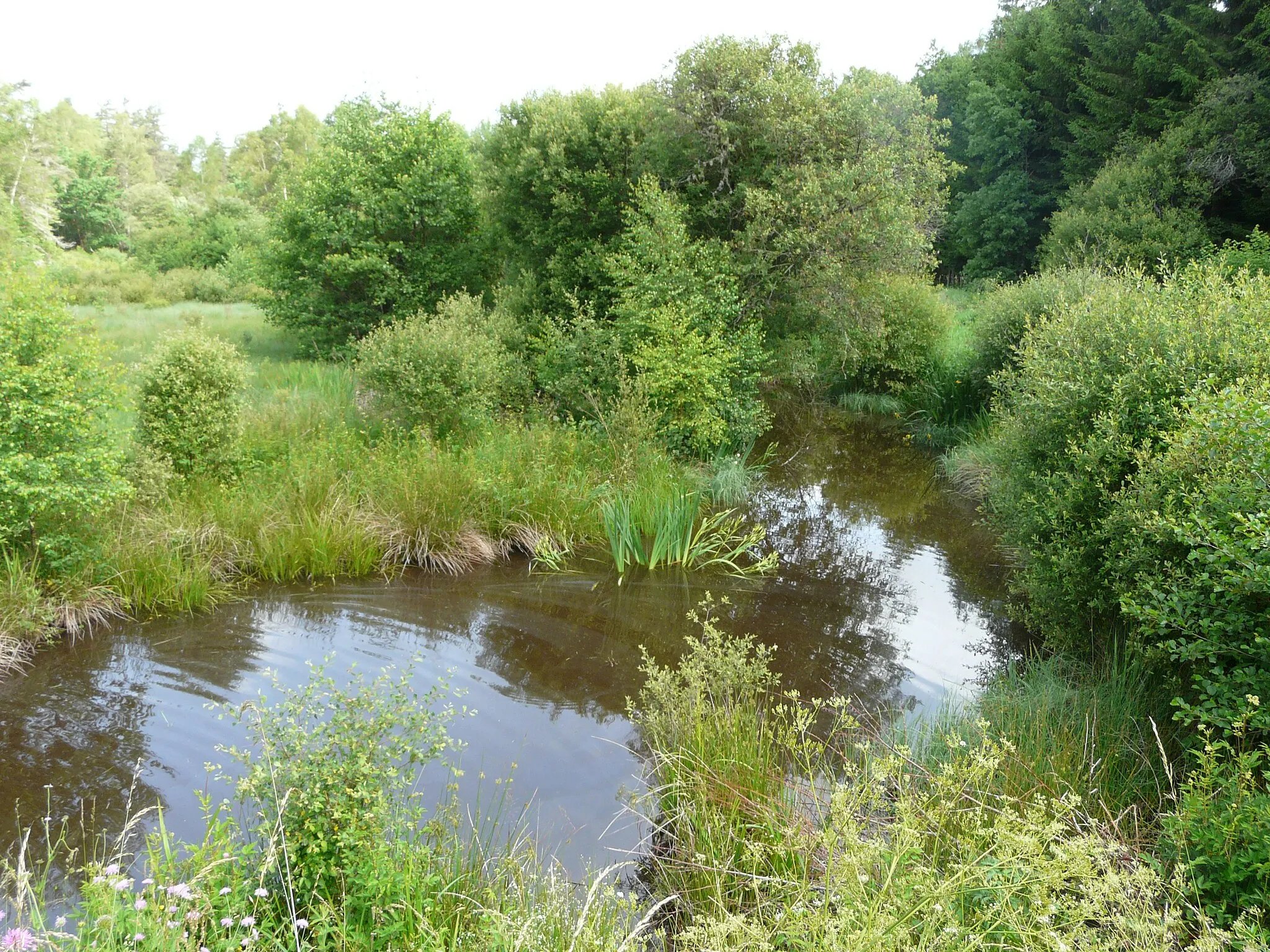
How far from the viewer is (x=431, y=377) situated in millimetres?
9586

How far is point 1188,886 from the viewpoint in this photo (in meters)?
2.92

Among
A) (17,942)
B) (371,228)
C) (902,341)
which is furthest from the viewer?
(902,341)

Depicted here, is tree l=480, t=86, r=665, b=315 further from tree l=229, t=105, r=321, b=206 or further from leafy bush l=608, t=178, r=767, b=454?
tree l=229, t=105, r=321, b=206

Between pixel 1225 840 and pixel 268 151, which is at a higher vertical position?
pixel 268 151

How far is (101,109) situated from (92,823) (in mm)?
86929

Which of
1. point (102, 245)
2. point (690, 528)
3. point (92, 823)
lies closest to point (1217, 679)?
point (690, 528)

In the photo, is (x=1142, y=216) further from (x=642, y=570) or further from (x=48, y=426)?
(x=48, y=426)

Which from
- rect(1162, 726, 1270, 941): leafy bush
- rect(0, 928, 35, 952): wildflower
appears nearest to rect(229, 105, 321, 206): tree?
rect(0, 928, 35, 952): wildflower

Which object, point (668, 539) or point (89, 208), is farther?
point (89, 208)

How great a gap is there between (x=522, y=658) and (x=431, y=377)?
4.39 m

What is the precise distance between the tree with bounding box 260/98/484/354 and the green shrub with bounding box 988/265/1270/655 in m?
12.2

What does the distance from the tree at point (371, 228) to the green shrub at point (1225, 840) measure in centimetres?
1460

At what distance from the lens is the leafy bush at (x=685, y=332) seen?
10141mm

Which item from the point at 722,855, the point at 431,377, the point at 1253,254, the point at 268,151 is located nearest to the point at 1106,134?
the point at 1253,254
